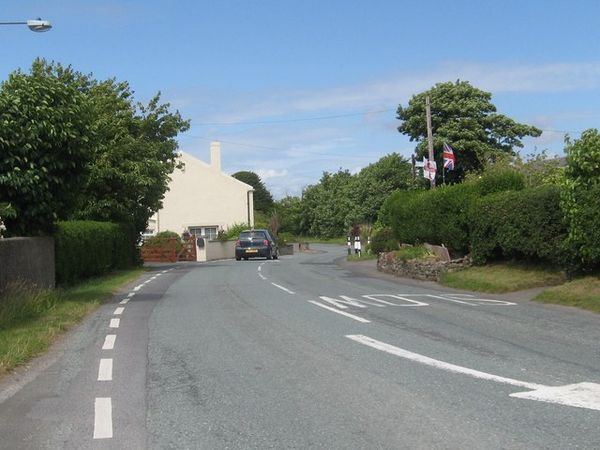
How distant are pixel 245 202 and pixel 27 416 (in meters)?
53.2

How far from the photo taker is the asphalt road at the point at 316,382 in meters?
5.29

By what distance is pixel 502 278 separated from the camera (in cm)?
1722

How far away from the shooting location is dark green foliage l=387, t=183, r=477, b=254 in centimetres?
2091

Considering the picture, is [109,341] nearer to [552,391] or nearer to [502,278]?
[552,391]

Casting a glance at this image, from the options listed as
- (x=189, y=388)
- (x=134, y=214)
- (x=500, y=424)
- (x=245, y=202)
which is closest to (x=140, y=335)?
(x=189, y=388)

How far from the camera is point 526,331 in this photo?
10.2m

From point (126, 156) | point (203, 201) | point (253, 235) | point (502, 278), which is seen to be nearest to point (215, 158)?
point (203, 201)

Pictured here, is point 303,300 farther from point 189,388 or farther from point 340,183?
point 340,183

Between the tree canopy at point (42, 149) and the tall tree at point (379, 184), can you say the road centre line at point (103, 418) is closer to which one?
the tree canopy at point (42, 149)

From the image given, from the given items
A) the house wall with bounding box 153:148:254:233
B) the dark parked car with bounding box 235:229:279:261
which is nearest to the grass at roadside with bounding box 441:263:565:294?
the dark parked car with bounding box 235:229:279:261

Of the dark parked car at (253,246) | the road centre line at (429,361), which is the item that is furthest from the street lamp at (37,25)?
the dark parked car at (253,246)

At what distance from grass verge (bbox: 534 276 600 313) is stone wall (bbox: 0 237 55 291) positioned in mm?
10652

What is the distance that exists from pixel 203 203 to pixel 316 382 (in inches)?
2072

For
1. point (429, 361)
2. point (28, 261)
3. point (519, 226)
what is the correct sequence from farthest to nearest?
point (519, 226) < point (28, 261) < point (429, 361)
